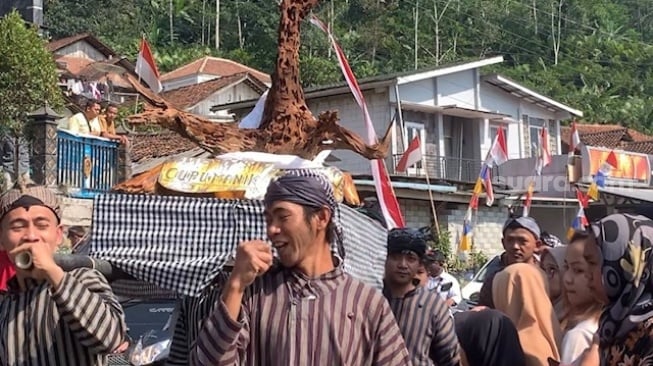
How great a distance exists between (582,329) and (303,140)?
299 centimetres

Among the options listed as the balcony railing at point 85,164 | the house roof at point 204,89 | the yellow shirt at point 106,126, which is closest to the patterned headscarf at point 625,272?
the balcony railing at point 85,164

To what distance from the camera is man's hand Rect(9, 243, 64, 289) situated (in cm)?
273

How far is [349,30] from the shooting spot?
5438 cm

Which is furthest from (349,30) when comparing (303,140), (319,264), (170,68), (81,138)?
(319,264)

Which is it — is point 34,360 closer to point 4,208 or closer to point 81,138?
point 4,208

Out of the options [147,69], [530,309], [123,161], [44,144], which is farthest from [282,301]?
[123,161]

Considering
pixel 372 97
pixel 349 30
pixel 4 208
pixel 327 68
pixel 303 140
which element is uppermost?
pixel 349 30

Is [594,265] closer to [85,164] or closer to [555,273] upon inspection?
[555,273]

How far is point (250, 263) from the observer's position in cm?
260

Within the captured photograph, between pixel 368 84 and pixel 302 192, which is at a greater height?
pixel 368 84

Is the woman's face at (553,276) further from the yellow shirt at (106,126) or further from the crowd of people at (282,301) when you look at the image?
the yellow shirt at (106,126)

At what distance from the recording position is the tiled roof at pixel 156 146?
19391 millimetres

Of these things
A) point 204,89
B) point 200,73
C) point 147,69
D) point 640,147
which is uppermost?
point 200,73

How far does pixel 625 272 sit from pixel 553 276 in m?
1.66
